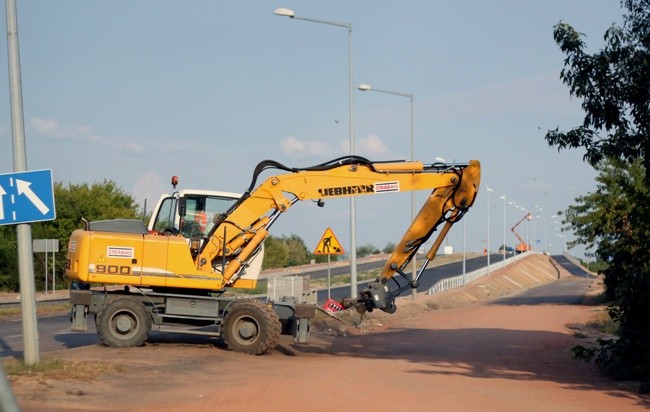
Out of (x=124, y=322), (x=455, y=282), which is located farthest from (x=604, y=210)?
(x=124, y=322)

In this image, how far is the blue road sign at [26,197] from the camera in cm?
1337

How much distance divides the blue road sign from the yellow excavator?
603 cm

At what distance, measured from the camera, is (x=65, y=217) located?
211ft

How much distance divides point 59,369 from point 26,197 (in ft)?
9.36

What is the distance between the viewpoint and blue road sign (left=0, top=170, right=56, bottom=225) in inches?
526

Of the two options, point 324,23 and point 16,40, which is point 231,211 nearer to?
point 16,40

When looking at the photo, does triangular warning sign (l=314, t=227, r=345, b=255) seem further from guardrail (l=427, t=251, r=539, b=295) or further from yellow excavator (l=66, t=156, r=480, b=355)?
guardrail (l=427, t=251, r=539, b=295)

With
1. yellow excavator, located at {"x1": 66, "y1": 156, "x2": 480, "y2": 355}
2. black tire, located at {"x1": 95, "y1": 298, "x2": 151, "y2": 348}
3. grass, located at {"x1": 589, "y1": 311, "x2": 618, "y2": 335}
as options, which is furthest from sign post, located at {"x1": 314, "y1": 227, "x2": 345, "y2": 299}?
black tire, located at {"x1": 95, "y1": 298, "x2": 151, "y2": 348}

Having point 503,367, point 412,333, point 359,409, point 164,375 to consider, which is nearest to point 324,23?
point 412,333

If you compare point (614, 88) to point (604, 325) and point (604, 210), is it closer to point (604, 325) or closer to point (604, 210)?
point (604, 325)

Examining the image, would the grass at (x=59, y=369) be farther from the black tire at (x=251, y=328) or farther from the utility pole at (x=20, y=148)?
the black tire at (x=251, y=328)

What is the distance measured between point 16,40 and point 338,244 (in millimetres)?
18328

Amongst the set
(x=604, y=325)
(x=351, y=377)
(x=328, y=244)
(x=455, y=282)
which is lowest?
(x=455, y=282)

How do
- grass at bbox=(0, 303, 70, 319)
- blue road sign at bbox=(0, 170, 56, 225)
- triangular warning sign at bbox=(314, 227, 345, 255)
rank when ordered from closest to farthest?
blue road sign at bbox=(0, 170, 56, 225), triangular warning sign at bbox=(314, 227, 345, 255), grass at bbox=(0, 303, 70, 319)
